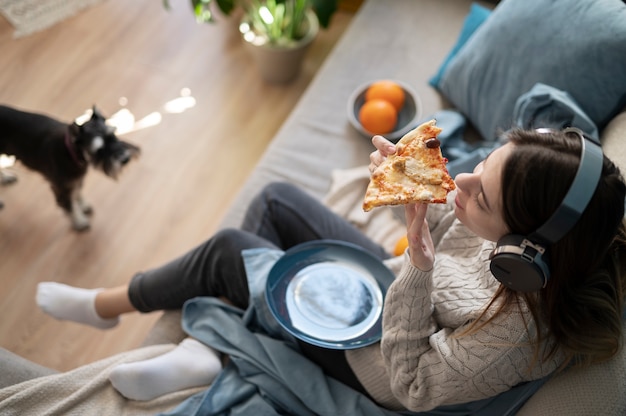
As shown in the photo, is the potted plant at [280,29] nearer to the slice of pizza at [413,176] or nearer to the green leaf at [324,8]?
the green leaf at [324,8]

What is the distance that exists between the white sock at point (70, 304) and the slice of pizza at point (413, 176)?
3.30ft

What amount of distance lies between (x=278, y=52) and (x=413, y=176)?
5.50ft

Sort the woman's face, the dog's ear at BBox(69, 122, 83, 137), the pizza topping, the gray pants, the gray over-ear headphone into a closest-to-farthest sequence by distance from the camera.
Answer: the gray over-ear headphone → the woman's face → the pizza topping → the gray pants → the dog's ear at BBox(69, 122, 83, 137)

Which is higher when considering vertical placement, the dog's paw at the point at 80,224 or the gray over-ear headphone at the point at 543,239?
the gray over-ear headphone at the point at 543,239

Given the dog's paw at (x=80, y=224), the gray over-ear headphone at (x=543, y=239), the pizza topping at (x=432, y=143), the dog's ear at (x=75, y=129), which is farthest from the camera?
the dog's paw at (x=80, y=224)

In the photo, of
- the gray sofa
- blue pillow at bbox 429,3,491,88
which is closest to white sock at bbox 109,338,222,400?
the gray sofa

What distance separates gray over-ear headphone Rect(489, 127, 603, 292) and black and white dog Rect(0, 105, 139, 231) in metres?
1.42

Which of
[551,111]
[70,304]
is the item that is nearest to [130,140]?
[70,304]

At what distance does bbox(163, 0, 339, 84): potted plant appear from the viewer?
246 centimetres

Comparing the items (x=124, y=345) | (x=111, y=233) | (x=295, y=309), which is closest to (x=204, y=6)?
(x=111, y=233)

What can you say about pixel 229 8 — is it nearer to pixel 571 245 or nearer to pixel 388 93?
pixel 388 93

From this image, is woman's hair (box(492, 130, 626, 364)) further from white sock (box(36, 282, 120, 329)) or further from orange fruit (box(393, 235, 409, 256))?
white sock (box(36, 282, 120, 329))

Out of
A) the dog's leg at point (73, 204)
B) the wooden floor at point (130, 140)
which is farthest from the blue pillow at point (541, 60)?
the dog's leg at point (73, 204)

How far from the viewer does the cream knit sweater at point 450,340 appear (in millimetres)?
1003
